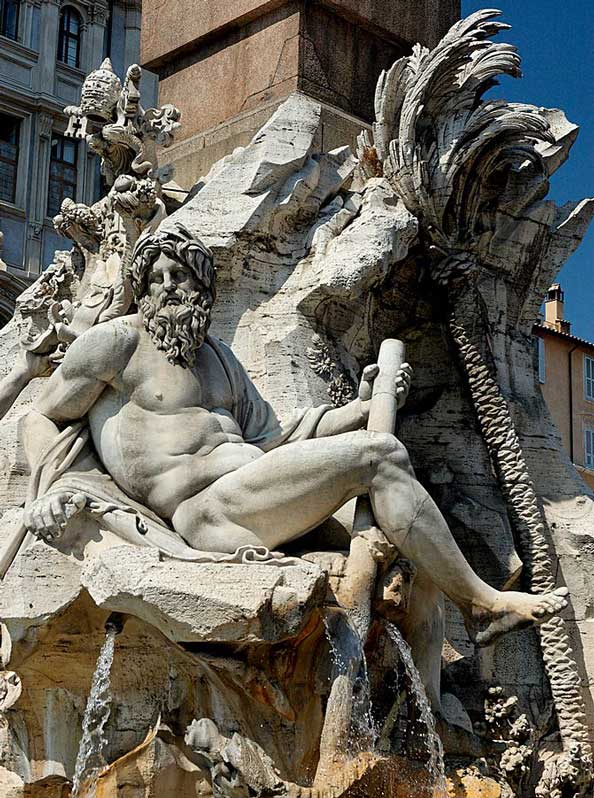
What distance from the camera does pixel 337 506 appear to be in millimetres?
5887

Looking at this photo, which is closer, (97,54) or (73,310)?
(73,310)

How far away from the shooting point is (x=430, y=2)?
9.52 meters

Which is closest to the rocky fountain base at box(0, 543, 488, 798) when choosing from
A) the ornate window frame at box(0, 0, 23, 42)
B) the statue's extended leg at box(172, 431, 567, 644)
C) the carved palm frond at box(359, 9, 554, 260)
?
the statue's extended leg at box(172, 431, 567, 644)

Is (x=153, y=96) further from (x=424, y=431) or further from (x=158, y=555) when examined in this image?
(x=158, y=555)

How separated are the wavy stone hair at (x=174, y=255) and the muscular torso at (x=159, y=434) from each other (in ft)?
0.85

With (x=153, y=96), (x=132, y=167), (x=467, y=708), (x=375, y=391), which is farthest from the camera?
(x=153, y=96)

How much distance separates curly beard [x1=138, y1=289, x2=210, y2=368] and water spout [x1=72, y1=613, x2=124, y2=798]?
4.23ft

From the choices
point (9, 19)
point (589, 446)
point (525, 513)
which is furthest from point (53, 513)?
point (9, 19)

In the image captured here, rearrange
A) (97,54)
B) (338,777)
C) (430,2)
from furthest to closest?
1. (97,54)
2. (430,2)
3. (338,777)

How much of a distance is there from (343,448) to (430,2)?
15.8 feet

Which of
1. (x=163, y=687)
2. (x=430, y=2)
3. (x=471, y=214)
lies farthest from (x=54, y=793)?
(x=430, y=2)

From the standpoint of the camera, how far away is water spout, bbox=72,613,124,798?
597 cm

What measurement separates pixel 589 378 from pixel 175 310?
20671 millimetres

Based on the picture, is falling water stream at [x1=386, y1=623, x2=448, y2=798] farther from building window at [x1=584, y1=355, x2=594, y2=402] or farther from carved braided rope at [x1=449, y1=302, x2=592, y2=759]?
building window at [x1=584, y1=355, x2=594, y2=402]
